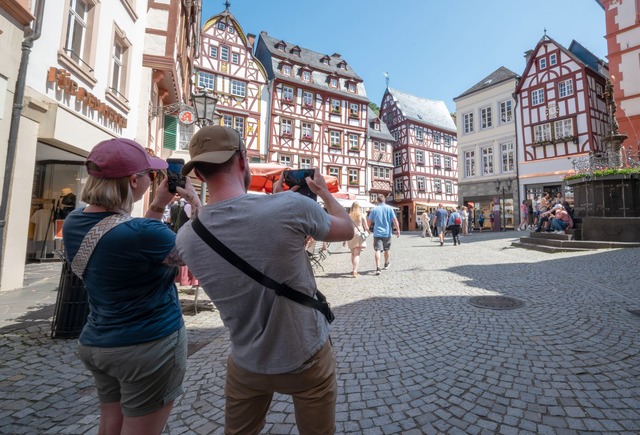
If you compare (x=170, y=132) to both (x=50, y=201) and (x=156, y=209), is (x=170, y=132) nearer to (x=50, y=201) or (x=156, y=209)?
(x=50, y=201)

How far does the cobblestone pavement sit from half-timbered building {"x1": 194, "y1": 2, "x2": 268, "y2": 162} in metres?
21.7

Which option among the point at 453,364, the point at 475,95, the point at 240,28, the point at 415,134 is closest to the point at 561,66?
the point at 475,95

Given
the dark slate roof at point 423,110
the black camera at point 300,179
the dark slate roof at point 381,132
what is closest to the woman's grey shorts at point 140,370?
the black camera at point 300,179

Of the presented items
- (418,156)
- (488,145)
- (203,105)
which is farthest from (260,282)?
(418,156)

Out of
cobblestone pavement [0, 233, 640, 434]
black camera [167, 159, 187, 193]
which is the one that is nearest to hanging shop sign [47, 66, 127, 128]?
cobblestone pavement [0, 233, 640, 434]

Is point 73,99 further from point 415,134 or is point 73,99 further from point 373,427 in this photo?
point 415,134

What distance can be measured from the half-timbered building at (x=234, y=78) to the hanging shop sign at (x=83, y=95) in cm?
1511

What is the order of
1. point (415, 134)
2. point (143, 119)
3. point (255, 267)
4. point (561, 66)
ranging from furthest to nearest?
1. point (415, 134)
2. point (561, 66)
3. point (143, 119)
4. point (255, 267)

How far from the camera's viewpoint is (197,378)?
9.53ft

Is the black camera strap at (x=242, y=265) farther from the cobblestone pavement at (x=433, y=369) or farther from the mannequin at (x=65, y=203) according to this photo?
the mannequin at (x=65, y=203)

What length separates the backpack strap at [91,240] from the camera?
1334 mm

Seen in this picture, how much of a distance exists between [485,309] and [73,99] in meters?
9.38

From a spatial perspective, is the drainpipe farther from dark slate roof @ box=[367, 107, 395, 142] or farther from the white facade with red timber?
dark slate roof @ box=[367, 107, 395, 142]

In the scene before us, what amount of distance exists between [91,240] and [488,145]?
31.9 m
